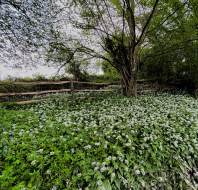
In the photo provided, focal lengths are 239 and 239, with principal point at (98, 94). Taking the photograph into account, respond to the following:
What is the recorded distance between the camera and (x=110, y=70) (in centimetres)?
1588

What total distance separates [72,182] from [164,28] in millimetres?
11929

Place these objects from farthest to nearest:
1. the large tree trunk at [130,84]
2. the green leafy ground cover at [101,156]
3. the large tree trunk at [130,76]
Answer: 1. the large tree trunk at [130,84]
2. the large tree trunk at [130,76]
3. the green leafy ground cover at [101,156]

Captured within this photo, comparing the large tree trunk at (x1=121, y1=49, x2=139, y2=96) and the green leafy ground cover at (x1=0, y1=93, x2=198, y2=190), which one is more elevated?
the large tree trunk at (x1=121, y1=49, x2=139, y2=96)

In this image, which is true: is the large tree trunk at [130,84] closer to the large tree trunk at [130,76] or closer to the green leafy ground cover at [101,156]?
the large tree trunk at [130,76]

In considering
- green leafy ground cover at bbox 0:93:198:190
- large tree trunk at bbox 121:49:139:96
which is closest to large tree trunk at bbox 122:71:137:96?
large tree trunk at bbox 121:49:139:96

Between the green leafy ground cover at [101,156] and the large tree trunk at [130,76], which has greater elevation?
the large tree trunk at [130,76]

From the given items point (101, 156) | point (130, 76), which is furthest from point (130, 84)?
point (101, 156)

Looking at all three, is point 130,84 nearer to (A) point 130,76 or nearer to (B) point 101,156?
(A) point 130,76

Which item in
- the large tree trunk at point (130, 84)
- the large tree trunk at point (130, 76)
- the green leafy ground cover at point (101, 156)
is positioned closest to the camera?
the green leafy ground cover at point (101, 156)

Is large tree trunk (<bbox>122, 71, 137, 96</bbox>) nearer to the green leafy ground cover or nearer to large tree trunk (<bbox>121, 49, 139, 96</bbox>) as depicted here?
large tree trunk (<bbox>121, 49, 139, 96</bbox>)

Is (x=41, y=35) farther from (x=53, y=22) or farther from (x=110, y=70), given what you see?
(x=110, y=70)

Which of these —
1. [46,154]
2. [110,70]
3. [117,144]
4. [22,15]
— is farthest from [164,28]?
[46,154]

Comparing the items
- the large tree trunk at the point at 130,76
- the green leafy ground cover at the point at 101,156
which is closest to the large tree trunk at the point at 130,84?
the large tree trunk at the point at 130,76

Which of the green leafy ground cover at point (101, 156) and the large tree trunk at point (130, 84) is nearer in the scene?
the green leafy ground cover at point (101, 156)
